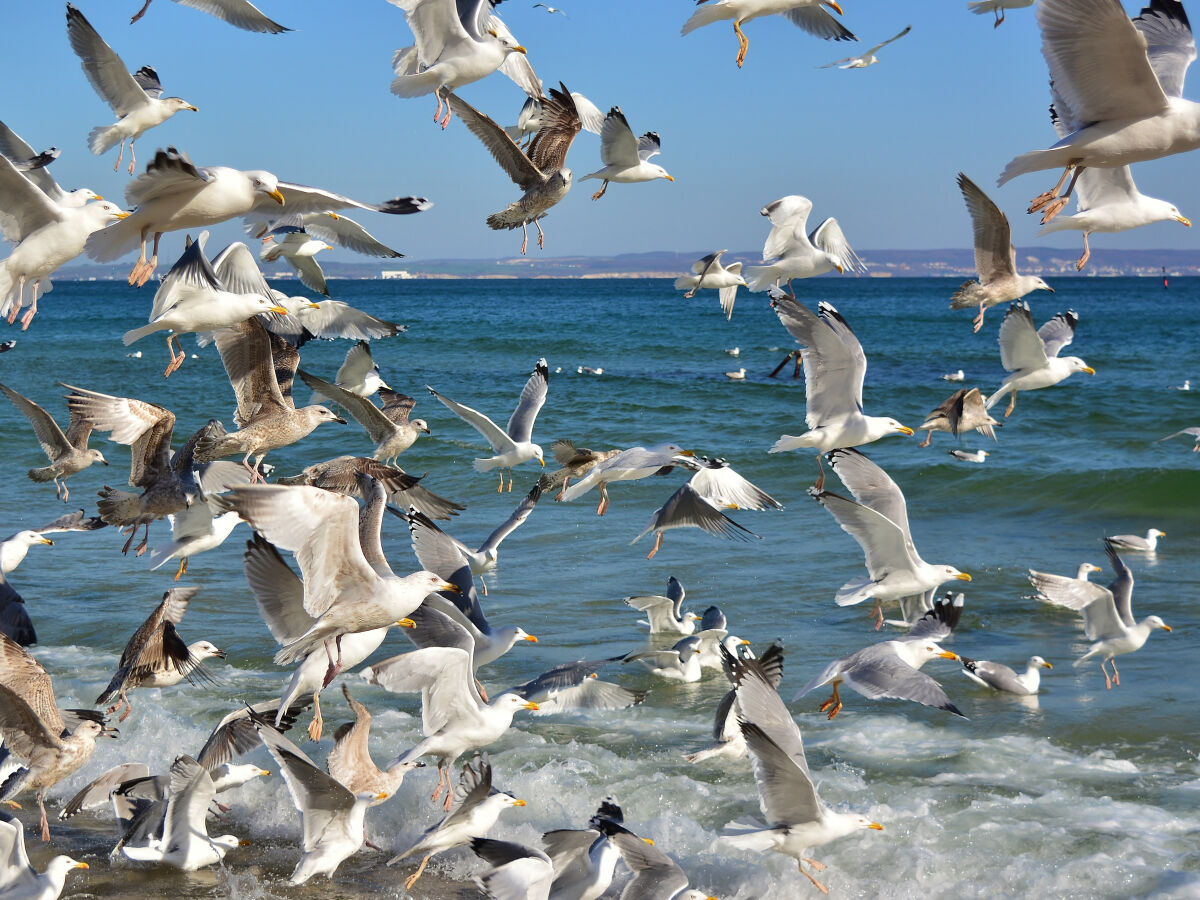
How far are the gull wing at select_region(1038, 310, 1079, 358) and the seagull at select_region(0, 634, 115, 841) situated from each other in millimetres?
7522

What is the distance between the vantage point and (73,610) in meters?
10.0

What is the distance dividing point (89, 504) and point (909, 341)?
31.7 meters

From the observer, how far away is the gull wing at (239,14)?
7.77m

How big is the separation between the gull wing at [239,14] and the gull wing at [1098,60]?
4895mm

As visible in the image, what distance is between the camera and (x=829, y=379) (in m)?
7.57

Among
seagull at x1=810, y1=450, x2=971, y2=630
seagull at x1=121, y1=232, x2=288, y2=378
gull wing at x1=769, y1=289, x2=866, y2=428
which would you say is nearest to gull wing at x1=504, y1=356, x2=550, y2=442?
gull wing at x1=769, y1=289, x2=866, y2=428

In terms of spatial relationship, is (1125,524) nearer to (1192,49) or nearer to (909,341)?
(1192,49)

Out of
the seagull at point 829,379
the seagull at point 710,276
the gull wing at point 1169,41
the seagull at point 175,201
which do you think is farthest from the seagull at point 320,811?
the seagull at point 710,276

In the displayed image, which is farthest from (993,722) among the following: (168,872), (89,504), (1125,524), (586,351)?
(586,351)

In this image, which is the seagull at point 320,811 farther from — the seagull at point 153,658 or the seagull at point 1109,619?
the seagull at point 1109,619

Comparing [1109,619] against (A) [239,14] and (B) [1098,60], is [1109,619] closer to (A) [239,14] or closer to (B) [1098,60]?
(B) [1098,60]

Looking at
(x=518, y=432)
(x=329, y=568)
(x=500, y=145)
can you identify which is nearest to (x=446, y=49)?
(x=500, y=145)

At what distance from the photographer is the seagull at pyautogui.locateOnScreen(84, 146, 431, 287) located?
5.44 meters

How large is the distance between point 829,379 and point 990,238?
1402 mm
